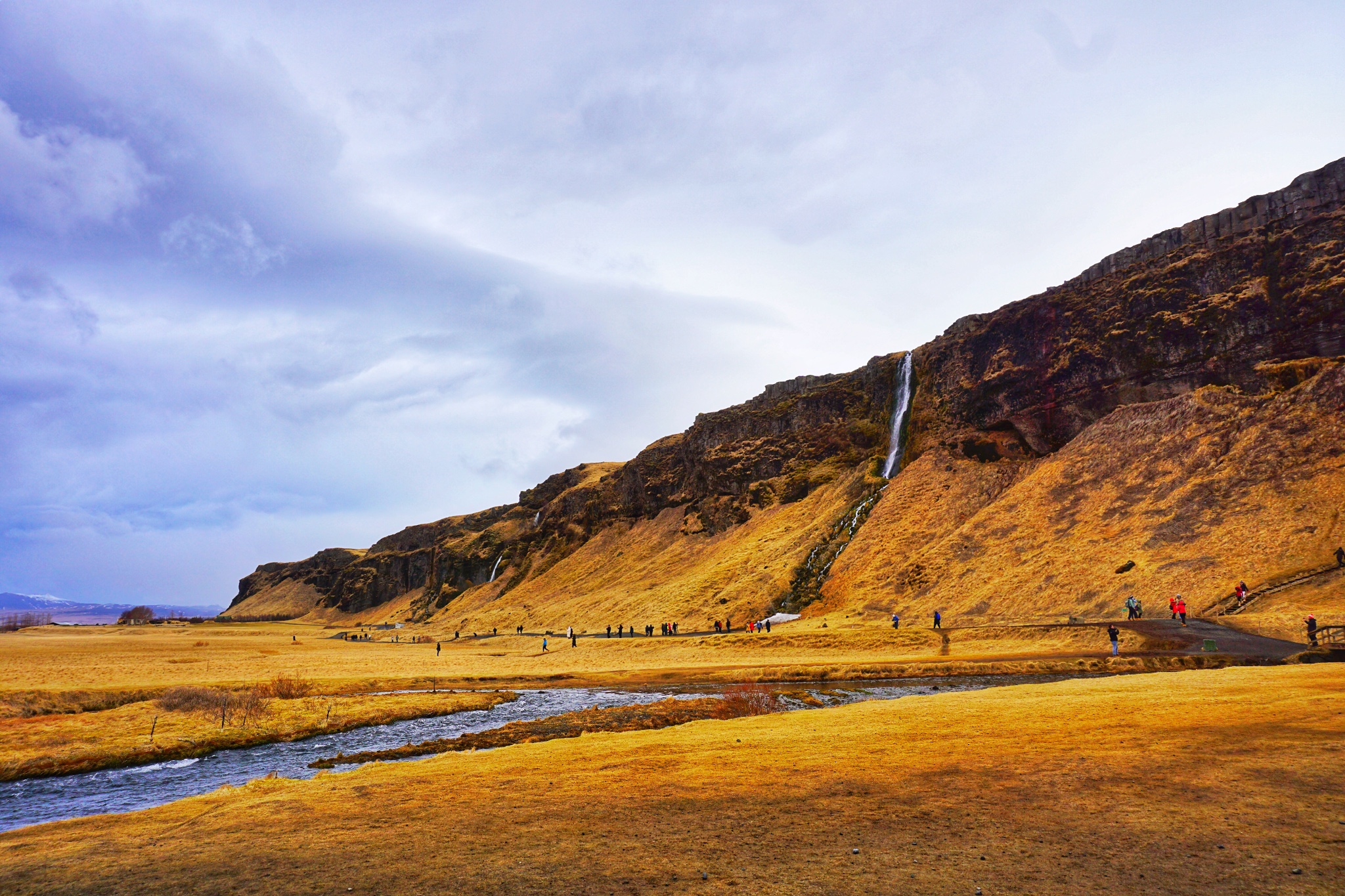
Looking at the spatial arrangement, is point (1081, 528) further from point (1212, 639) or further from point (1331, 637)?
point (1331, 637)

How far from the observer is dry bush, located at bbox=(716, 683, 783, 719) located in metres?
32.0

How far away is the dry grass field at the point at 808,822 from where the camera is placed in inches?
388

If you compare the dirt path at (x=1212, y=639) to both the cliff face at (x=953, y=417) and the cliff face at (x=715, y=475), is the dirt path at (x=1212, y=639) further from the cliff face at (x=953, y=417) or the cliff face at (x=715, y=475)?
the cliff face at (x=715, y=475)

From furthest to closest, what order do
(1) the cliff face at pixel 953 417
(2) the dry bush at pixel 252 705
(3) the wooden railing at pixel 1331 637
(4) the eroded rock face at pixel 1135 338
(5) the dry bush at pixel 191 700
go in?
(1) the cliff face at pixel 953 417 → (4) the eroded rock face at pixel 1135 338 → (5) the dry bush at pixel 191 700 → (2) the dry bush at pixel 252 705 → (3) the wooden railing at pixel 1331 637

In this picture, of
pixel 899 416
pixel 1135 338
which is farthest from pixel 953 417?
pixel 1135 338

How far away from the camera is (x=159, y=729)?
30.5m

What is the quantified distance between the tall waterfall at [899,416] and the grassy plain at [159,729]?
255ft

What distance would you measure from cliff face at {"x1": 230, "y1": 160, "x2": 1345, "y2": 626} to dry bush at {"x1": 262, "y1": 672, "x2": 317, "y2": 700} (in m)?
50.2

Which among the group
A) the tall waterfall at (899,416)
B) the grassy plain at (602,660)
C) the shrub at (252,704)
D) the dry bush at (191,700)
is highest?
the tall waterfall at (899,416)

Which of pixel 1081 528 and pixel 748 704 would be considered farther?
pixel 1081 528

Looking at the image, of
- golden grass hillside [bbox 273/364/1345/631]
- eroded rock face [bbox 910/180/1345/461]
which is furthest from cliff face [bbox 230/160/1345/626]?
golden grass hillside [bbox 273/364/1345/631]

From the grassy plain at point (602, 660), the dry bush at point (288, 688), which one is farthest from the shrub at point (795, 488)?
the dry bush at point (288, 688)

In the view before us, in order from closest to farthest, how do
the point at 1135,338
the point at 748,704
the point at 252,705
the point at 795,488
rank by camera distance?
1. the point at 748,704
2. the point at 252,705
3. the point at 1135,338
4. the point at 795,488

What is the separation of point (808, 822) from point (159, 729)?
30959 millimetres
